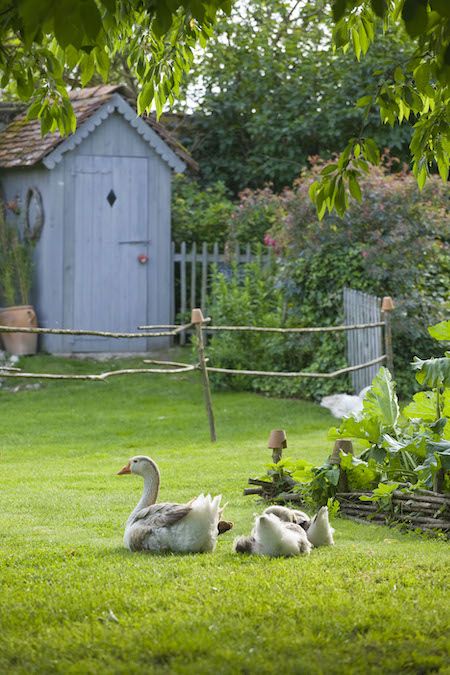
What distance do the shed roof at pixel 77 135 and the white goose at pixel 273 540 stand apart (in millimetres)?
12106

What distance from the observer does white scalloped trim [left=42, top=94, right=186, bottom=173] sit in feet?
58.9

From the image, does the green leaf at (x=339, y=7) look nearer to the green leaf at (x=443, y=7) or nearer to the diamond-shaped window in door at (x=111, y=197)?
the green leaf at (x=443, y=7)

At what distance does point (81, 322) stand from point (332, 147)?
6.83 meters

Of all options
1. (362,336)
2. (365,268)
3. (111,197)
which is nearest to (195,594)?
(362,336)

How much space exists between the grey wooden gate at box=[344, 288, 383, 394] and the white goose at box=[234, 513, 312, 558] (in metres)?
7.41

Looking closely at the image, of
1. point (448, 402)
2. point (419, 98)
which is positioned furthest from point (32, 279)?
point (419, 98)

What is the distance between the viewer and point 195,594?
5379 millimetres

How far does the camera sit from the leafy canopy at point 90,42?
376 centimetres

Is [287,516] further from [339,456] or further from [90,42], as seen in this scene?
[90,42]

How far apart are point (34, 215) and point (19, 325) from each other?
6.46 ft

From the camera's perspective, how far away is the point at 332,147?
22109 millimetres

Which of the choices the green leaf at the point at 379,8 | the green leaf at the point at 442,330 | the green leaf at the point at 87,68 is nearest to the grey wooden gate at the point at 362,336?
the green leaf at the point at 442,330

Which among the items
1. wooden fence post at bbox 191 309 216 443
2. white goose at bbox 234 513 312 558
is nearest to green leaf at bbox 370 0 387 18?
white goose at bbox 234 513 312 558

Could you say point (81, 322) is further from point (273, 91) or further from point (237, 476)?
point (237, 476)
